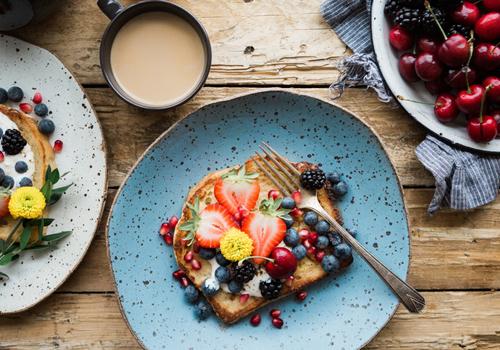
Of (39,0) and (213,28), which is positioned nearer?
(39,0)

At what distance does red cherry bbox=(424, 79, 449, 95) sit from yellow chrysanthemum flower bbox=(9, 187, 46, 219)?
1.15 meters

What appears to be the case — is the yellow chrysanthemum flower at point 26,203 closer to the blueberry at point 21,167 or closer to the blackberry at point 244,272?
the blueberry at point 21,167

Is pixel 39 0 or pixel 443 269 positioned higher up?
pixel 39 0

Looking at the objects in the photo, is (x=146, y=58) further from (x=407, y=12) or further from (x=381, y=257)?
(x=381, y=257)

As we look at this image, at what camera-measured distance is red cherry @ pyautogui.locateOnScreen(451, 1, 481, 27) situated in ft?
6.03

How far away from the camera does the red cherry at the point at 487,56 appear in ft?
5.94

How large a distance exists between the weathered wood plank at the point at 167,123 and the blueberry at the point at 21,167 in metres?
0.24

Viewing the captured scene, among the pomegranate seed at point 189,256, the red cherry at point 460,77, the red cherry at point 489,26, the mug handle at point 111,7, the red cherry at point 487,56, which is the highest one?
the mug handle at point 111,7

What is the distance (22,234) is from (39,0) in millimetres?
652

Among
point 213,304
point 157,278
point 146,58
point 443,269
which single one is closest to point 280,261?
point 213,304

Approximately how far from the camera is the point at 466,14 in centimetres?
184

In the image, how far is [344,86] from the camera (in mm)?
1968

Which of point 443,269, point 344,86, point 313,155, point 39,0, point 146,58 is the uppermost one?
point 39,0

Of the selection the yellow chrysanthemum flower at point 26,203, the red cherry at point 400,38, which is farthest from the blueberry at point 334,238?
the yellow chrysanthemum flower at point 26,203
